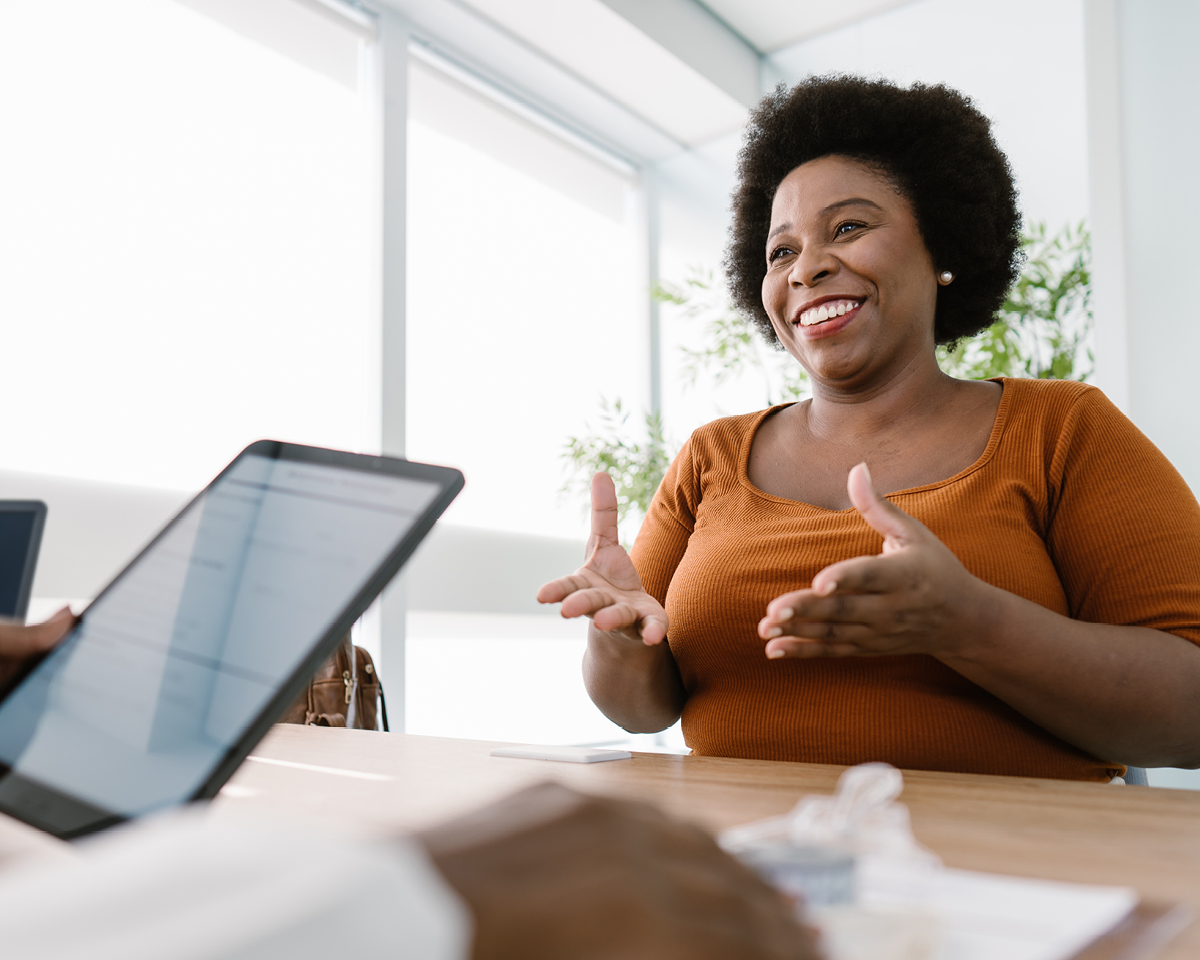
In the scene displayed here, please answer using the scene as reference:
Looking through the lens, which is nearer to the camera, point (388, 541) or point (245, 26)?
point (388, 541)

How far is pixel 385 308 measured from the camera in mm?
3102

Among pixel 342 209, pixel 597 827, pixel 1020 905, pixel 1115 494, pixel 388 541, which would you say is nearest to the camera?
pixel 597 827

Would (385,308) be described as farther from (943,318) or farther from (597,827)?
(597,827)

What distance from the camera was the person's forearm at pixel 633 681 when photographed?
3.60ft

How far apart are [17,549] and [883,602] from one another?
745 millimetres

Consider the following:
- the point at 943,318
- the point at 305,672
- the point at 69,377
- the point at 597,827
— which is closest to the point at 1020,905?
the point at 597,827

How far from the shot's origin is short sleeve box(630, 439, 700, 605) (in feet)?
4.34

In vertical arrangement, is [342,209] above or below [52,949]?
above

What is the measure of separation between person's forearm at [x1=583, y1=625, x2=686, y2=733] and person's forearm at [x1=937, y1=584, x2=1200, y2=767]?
0.36 metres

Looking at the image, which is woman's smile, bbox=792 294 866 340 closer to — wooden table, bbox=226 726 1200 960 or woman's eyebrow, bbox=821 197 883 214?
woman's eyebrow, bbox=821 197 883 214

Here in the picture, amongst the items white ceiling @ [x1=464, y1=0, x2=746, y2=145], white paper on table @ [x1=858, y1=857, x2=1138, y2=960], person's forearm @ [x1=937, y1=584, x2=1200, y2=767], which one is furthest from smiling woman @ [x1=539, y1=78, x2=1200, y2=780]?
white ceiling @ [x1=464, y1=0, x2=746, y2=145]

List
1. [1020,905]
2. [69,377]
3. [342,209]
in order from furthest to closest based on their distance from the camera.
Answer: [342,209] → [69,377] → [1020,905]

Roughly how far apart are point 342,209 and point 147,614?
2.76 m

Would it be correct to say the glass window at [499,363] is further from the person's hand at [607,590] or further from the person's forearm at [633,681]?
the person's hand at [607,590]
